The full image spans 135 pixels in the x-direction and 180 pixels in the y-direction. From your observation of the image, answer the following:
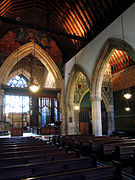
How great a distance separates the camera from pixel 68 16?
10906 mm

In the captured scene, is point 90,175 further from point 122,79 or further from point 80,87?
point 80,87

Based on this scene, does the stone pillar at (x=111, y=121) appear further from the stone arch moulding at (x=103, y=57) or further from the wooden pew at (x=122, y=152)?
the wooden pew at (x=122, y=152)

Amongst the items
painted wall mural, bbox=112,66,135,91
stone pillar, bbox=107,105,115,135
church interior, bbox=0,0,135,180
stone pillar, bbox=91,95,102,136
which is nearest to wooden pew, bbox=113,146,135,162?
church interior, bbox=0,0,135,180

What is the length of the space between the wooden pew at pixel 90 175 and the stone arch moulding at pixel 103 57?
6.13m

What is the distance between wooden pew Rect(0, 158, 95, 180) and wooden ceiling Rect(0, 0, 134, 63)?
738 centimetres

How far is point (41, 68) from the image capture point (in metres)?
19.0

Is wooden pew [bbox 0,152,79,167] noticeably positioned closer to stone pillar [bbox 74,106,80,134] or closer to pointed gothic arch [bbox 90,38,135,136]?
pointed gothic arch [bbox 90,38,135,136]

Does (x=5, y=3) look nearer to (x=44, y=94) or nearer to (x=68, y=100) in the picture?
(x=44, y=94)

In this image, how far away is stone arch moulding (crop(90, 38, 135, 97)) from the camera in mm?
7684

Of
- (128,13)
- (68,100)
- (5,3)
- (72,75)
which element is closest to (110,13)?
(128,13)

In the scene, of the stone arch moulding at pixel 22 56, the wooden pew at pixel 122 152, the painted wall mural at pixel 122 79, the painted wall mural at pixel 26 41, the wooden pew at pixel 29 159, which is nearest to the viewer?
the wooden pew at pixel 29 159

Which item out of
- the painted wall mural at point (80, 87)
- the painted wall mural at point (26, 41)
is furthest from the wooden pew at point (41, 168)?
the painted wall mural at point (80, 87)

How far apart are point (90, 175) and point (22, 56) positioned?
11.9 metres

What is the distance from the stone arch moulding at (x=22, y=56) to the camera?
38.4 ft
